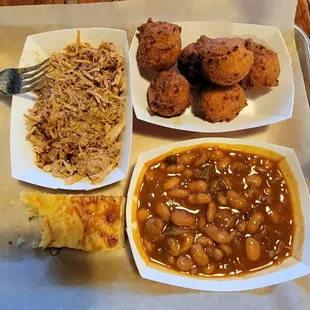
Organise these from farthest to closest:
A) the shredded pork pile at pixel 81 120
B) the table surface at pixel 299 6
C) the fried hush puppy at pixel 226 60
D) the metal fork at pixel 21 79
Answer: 1. the table surface at pixel 299 6
2. the metal fork at pixel 21 79
3. the shredded pork pile at pixel 81 120
4. the fried hush puppy at pixel 226 60

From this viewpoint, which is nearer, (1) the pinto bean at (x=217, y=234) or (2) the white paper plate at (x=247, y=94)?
(1) the pinto bean at (x=217, y=234)

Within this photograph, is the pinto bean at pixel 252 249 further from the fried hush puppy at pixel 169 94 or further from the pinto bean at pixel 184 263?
the fried hush puppy at pixel 169 94

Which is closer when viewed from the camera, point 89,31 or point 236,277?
point 236,277

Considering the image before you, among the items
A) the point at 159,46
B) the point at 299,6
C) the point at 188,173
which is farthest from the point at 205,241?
the point at 299,6

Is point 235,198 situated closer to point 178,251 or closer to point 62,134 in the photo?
point 178,251

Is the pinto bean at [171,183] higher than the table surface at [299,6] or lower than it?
lower

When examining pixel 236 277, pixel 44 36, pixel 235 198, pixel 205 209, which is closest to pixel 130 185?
pixel 205 209

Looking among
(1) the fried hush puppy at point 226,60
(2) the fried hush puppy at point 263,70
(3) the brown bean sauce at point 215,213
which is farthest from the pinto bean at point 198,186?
(2) the fried hush puppy at point 263,70

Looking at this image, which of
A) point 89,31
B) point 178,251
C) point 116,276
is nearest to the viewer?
point 178,251
